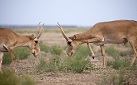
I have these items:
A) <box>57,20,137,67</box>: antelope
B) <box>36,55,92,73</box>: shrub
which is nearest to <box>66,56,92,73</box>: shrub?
<box>36,55,92,73</box>: shrub

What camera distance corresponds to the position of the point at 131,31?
16781 millimetres

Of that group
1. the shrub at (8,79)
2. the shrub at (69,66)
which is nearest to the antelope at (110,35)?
the shrub at (69,66)

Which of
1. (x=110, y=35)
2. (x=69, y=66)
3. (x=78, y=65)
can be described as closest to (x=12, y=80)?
(x=78, y=65)

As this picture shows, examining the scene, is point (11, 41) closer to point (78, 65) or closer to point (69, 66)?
point (69, 66)

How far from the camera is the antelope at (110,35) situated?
16797 mm

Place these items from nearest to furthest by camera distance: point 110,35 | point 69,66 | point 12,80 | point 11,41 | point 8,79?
point 12,80 < point 8,79 < point 11,41 < point 69,66 < point 110,35

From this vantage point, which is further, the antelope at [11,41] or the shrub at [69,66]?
the shrub at [69,66]

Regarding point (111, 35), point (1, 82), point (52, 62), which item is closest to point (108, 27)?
point (111, 35)

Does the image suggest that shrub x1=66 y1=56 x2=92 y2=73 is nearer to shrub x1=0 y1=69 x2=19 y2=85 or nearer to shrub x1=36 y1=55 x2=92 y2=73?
shrub x1=36 y1=55 x2=92 y2=73

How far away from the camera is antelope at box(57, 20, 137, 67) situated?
16797 millimetres

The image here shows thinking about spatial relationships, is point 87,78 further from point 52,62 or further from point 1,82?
point 1,82

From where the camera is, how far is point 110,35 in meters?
17.1

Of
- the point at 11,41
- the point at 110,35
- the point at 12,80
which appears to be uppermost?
the point at 11,41

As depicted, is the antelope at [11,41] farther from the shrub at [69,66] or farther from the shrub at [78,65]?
the shrub at [78,65]
